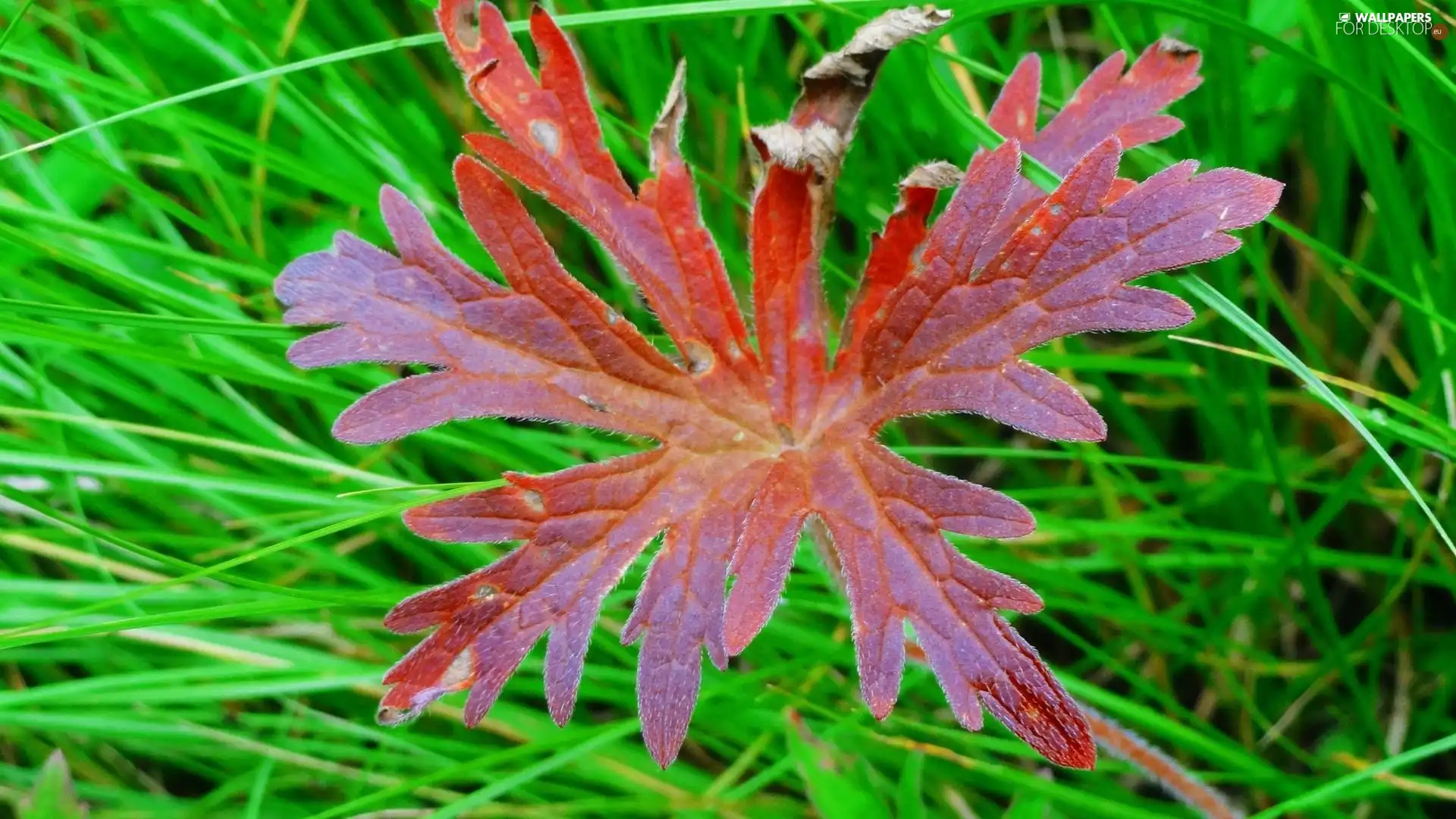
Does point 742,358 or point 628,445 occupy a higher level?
point 742,358

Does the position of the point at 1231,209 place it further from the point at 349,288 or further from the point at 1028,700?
the point at 349,288

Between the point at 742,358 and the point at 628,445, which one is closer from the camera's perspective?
the point at 742,358

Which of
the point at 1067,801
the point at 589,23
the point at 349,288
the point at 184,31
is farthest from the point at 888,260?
the point at 184,31

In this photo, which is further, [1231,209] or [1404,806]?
[1404,806]

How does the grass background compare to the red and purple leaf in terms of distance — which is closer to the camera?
the red and purple leaf
